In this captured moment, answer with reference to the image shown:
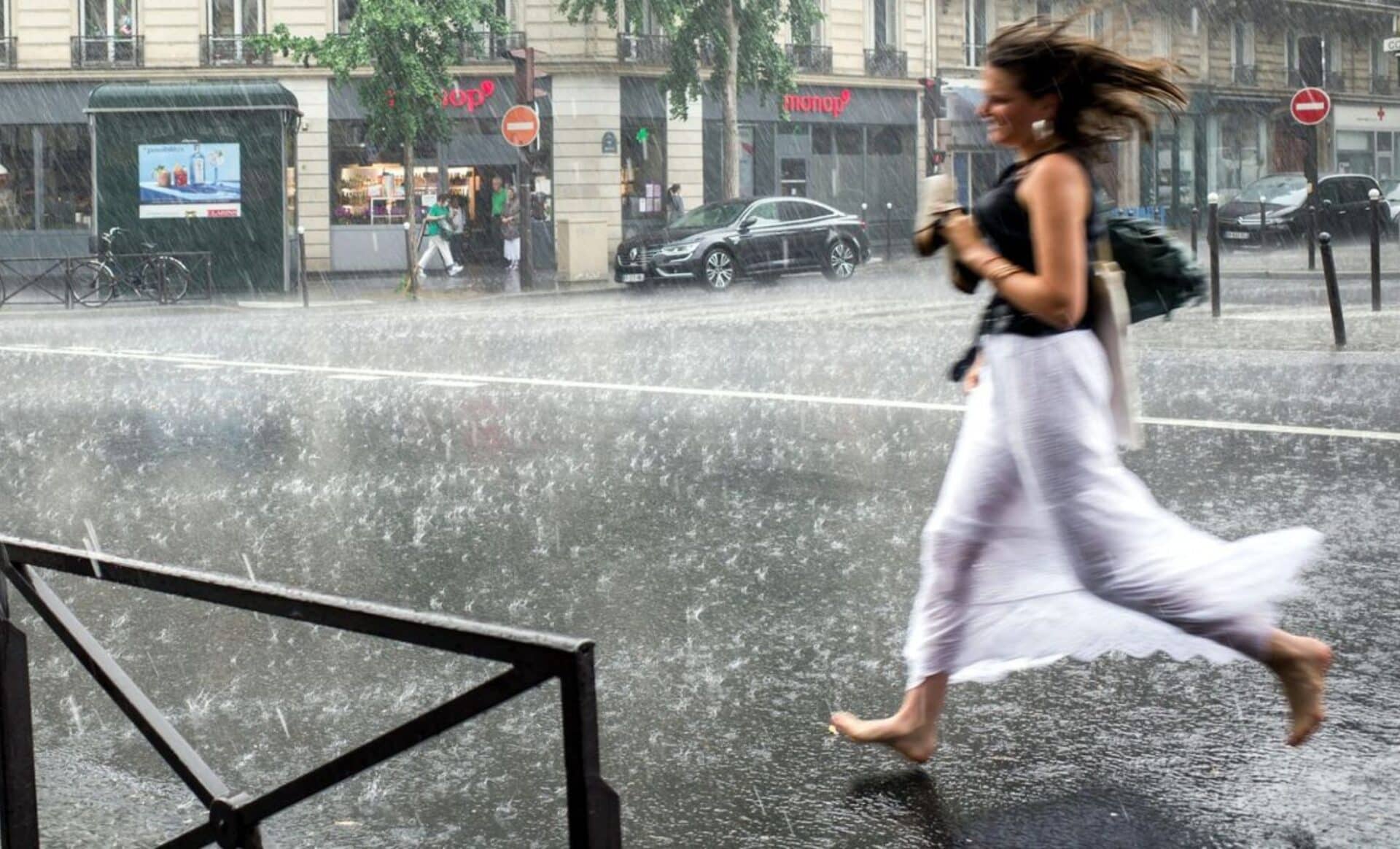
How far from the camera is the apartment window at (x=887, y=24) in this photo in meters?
44.8

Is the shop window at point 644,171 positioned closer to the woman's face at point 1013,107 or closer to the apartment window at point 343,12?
the apartment window at point 343,12

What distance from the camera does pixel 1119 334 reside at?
3973 mm

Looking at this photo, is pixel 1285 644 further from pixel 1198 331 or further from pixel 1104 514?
pixel 1198 331

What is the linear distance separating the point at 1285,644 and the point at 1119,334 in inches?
29.2

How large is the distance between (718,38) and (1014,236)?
32.9 meters

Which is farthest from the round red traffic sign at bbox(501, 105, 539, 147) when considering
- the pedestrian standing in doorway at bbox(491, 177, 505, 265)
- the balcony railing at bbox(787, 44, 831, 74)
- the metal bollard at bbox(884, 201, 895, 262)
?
the balcony railing at bbox(787, 44, 831, 74)

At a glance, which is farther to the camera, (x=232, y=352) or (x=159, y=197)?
(x=159, y=197)

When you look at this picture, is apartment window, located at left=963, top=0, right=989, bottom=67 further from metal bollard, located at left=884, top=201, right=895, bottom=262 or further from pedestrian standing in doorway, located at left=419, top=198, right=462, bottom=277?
pedestrian standing in doorway, located at left=419, top=198, right=462, bottom=277

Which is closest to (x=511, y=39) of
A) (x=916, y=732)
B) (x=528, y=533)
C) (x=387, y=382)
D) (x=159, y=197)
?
(x=159, y=197)

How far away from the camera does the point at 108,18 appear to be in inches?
1519

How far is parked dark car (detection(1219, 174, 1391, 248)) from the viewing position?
3656 centimetres

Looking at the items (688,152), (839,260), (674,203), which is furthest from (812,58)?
(839,260)

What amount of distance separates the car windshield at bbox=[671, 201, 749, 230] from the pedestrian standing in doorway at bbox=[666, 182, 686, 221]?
27.6 ft

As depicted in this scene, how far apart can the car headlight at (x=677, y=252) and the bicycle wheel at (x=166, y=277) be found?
719 cm
